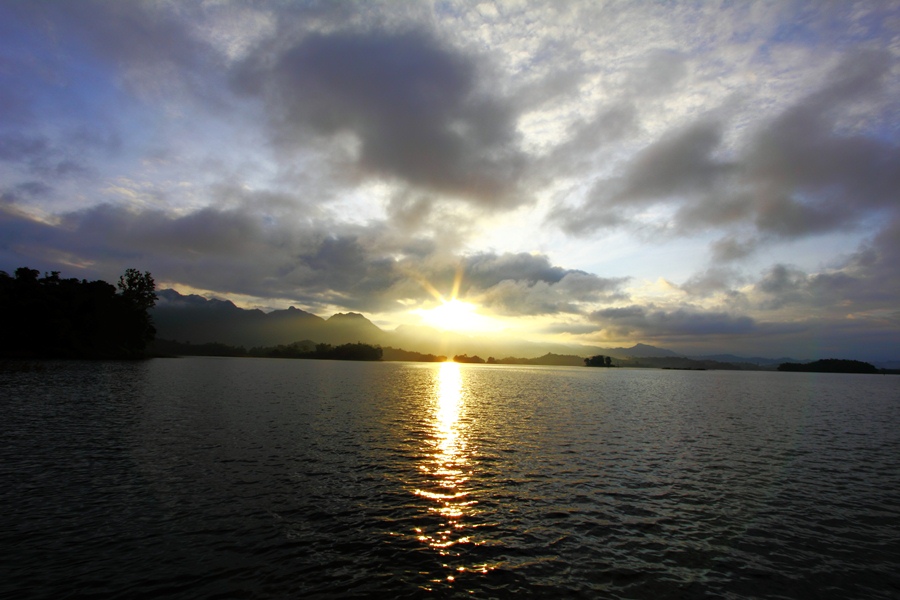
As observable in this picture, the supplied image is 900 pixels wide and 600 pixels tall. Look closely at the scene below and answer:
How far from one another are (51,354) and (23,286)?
28.7 m

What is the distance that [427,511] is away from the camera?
90.0ft

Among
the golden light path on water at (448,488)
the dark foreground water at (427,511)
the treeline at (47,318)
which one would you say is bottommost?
the golden light path on water at (448,488)

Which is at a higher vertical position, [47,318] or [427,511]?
[47,318]

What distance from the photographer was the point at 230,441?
1726 inches

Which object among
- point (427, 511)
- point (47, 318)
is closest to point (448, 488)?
point (427, 511)

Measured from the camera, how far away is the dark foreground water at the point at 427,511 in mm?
19062

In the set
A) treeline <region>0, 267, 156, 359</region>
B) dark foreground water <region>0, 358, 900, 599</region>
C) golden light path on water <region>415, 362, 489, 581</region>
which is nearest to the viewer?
dark foreground water <region>0, 358, 900, 599</region>

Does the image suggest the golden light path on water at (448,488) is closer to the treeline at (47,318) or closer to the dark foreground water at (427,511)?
the dark foreground water at (427,511)

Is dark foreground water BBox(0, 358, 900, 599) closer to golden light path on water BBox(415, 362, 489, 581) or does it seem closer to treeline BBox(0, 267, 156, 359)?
golden light path on water BBox(415, 362, 489, 581)

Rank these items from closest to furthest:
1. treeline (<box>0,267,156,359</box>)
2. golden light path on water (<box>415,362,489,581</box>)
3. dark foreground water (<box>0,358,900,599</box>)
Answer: dark foreground water (<box>0,358,900,599</box>) < golden light path on water (<box>415,362,489,581</box>) < treeline (<box>0,267,156,359</box>)

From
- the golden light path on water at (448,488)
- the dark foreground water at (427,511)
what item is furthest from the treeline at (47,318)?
the golden light path on water at (448,488)

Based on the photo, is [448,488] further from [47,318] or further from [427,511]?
[47,318]

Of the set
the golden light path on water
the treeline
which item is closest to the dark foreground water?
the golden light path on water

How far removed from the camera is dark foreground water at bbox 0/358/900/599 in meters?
19.1
